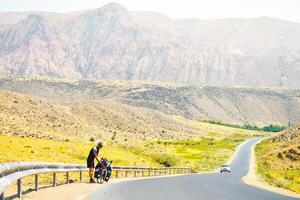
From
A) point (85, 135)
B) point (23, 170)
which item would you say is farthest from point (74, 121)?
point (23, 170)

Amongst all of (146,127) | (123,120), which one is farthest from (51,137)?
(146,127)

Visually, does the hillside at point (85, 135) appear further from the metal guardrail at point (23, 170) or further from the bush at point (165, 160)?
the metal guardrail at point (23, 170)

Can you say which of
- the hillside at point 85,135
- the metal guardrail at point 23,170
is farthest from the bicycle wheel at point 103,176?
the hillside at point 85,135

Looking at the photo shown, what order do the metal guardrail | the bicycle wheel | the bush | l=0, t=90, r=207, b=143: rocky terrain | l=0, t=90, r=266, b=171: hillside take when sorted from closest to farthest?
the metal guardrail → the bicycle wheel → l=0, t=90, r=266, b=171: hillside → the bush → l=0, t=90, r=207, b=143: rocky terrain

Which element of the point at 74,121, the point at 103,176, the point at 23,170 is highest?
the point at 23,170

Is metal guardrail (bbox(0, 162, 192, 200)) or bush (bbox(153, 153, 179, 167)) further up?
metal guardrail (bbox(0, 162, 192, 200))

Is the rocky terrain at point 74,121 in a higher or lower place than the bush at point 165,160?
higher

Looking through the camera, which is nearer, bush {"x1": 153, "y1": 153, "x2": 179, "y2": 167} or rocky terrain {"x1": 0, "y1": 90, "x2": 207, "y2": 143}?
bush {"x1": 153, "y1": 153, "x2": 179, "y2": 167}

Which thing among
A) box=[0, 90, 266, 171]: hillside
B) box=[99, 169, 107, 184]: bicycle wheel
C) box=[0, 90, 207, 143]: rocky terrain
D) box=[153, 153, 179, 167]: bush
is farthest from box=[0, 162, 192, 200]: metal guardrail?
box=[0, 90, 207, 143]: rocky terrain

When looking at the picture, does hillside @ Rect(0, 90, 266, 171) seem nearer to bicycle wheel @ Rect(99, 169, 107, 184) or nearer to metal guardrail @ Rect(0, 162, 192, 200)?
bicycle wheel @ Rect(99, 169, 107, 184)

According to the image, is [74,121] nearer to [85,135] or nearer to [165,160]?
[85,135]

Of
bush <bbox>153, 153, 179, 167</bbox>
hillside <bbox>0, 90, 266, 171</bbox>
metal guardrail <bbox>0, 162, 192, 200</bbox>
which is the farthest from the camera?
bush <bbox>153, 153, 179, 167</bbox>

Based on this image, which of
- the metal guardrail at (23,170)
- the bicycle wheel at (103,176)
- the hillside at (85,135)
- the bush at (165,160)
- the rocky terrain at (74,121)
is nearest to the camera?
the metal guardrail at (23,170)

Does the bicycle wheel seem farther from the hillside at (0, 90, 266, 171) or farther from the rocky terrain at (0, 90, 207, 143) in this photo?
the rocky terrain at (0, 90, 207, 143)
